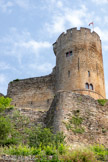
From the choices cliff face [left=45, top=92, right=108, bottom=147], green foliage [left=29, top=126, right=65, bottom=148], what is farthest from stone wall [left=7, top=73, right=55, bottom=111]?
green foliage [left=29, top=126, right=65, bottom=148]

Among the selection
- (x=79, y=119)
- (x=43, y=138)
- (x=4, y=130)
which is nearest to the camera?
(x=43, y=138)

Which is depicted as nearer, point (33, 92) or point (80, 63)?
point (80, 63)

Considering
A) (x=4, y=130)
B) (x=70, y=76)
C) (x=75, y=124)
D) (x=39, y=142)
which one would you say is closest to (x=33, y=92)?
(x=70, y=76)

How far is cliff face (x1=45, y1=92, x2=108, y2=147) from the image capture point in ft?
50.3

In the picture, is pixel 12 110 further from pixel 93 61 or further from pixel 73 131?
pixel 93 61

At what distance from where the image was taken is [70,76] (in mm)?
24375

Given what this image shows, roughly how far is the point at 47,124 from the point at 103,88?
10015mm

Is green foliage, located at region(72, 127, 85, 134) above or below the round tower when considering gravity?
below

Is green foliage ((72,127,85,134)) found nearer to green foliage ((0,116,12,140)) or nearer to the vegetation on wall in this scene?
the vegetation on wall

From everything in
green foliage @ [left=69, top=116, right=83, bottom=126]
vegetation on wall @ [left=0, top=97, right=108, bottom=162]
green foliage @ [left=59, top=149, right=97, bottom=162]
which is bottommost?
green foliage @ [left=59, top=149, right=97, bottom=162]

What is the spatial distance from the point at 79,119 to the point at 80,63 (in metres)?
9.36

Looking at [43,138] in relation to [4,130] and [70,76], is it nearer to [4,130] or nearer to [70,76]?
[4,130]

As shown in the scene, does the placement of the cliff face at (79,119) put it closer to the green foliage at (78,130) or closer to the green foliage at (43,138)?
the green foliage at (78,130)

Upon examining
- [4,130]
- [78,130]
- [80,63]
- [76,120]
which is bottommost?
[4,130]
